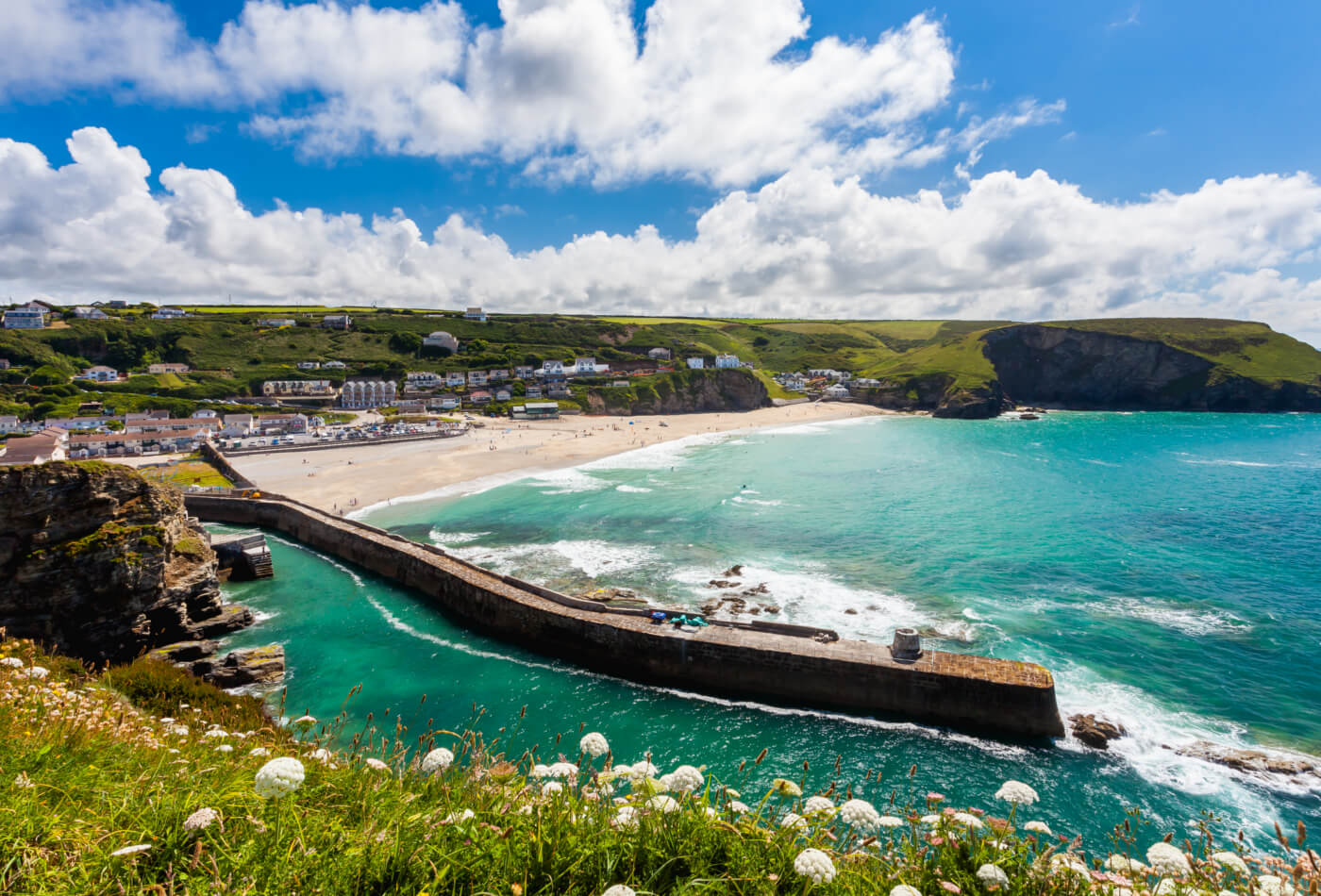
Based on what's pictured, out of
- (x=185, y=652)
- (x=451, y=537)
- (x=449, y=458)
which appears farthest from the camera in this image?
(x=449, y=458)

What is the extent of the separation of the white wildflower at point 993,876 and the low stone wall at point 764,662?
14.8m

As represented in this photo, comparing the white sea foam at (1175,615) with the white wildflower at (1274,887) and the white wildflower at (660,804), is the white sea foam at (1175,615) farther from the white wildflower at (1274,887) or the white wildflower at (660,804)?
the white wildflower at (660,804)

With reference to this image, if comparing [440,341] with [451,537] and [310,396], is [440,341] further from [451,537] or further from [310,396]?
[451,537]

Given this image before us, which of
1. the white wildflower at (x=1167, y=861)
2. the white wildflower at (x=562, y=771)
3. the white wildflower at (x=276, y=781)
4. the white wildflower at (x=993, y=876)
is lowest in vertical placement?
the white wildflower at (x=1167, y=861)

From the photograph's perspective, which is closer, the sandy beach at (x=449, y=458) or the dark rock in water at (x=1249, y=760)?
the dark rock in water at (x=1249, y=760)

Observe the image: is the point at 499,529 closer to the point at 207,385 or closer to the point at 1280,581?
the point at 1280,581

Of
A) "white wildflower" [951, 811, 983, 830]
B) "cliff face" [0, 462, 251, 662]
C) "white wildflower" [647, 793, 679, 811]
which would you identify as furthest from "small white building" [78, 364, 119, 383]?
"white wildflower" [951, 811, 983, 830]

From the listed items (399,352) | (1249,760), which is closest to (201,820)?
(1249,760)

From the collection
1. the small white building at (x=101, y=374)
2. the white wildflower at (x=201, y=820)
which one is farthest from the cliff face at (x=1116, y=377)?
the small white building at (x=101, y=374)

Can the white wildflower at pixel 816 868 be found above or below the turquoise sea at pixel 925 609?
above

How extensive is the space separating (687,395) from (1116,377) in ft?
324

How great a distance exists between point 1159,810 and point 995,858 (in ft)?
46.6

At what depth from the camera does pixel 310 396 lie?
334ft

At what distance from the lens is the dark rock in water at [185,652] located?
1889 cm
